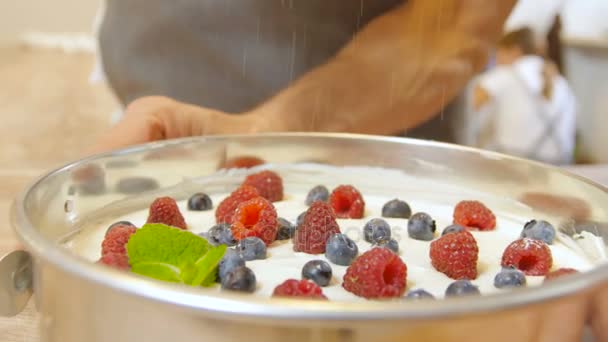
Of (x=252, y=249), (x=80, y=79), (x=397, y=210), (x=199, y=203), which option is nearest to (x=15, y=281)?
(x=252, y=249)

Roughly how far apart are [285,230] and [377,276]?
187 mm

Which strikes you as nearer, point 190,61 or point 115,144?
point 115,144

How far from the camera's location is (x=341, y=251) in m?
0.62

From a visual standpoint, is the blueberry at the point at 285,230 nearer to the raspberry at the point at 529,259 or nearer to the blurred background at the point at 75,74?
the raspberry at the point at 529,259

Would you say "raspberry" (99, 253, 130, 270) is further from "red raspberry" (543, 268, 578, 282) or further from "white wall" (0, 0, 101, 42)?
"white wall" (0, 0, 101, 42)

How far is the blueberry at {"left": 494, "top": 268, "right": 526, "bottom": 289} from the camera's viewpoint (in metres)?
0.58

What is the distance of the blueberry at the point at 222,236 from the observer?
66cm

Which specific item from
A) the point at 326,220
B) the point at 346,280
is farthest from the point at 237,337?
the point at 326,220

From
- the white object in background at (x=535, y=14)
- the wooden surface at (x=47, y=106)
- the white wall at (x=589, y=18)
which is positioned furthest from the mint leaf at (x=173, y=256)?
the white wall at (x=589, y=18)

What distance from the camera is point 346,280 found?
0.55 meters

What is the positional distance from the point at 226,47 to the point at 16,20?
193 cm

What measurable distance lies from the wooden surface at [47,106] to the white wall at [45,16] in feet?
0.29

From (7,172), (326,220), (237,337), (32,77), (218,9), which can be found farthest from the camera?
(32,77)

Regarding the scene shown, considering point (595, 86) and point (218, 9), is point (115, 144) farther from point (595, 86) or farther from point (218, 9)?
point (595, 86)
